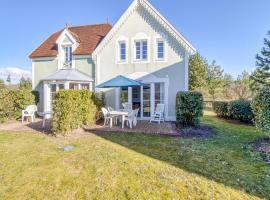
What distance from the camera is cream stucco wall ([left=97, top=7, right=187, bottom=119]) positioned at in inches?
634

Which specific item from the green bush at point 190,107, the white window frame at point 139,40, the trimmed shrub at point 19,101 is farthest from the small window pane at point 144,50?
the trimmed shrub at point 19,101

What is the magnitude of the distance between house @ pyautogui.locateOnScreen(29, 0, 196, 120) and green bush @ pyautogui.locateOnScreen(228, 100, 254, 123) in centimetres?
528

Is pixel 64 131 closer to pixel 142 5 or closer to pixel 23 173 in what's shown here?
pixel 23 173

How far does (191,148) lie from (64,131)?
6.77 m

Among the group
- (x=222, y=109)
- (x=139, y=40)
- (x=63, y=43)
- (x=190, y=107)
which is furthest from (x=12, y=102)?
(x=222, y=109)

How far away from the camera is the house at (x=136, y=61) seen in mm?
16172

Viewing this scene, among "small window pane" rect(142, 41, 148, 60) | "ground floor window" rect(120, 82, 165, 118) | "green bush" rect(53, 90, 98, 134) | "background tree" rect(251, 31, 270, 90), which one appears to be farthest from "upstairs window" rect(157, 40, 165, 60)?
"background tree" rect(251, 31, 270, 90)

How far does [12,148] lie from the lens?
892cm

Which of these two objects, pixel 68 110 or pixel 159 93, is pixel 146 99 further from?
pixel 68 110

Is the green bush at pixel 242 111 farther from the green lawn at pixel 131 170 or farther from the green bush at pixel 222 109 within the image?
the green lawn at pixel 131 170

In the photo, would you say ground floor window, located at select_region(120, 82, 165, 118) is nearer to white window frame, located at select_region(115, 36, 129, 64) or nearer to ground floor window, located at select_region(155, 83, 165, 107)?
ground floor window, located at select_region(155, 83, 165, 107)

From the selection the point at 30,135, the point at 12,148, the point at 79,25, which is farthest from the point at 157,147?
the point at 79,25

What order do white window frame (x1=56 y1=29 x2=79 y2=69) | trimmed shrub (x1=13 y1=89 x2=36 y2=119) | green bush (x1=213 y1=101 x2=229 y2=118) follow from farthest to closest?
green bush (x1=213 y1=101 x2=229 y2=118)
white window frame (x1=56 y1=29 x2=79 y2=69)
trimmed shrub (x1=13 y1=89 x2=36 y2=119)

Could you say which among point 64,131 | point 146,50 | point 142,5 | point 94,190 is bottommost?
point 94,190
